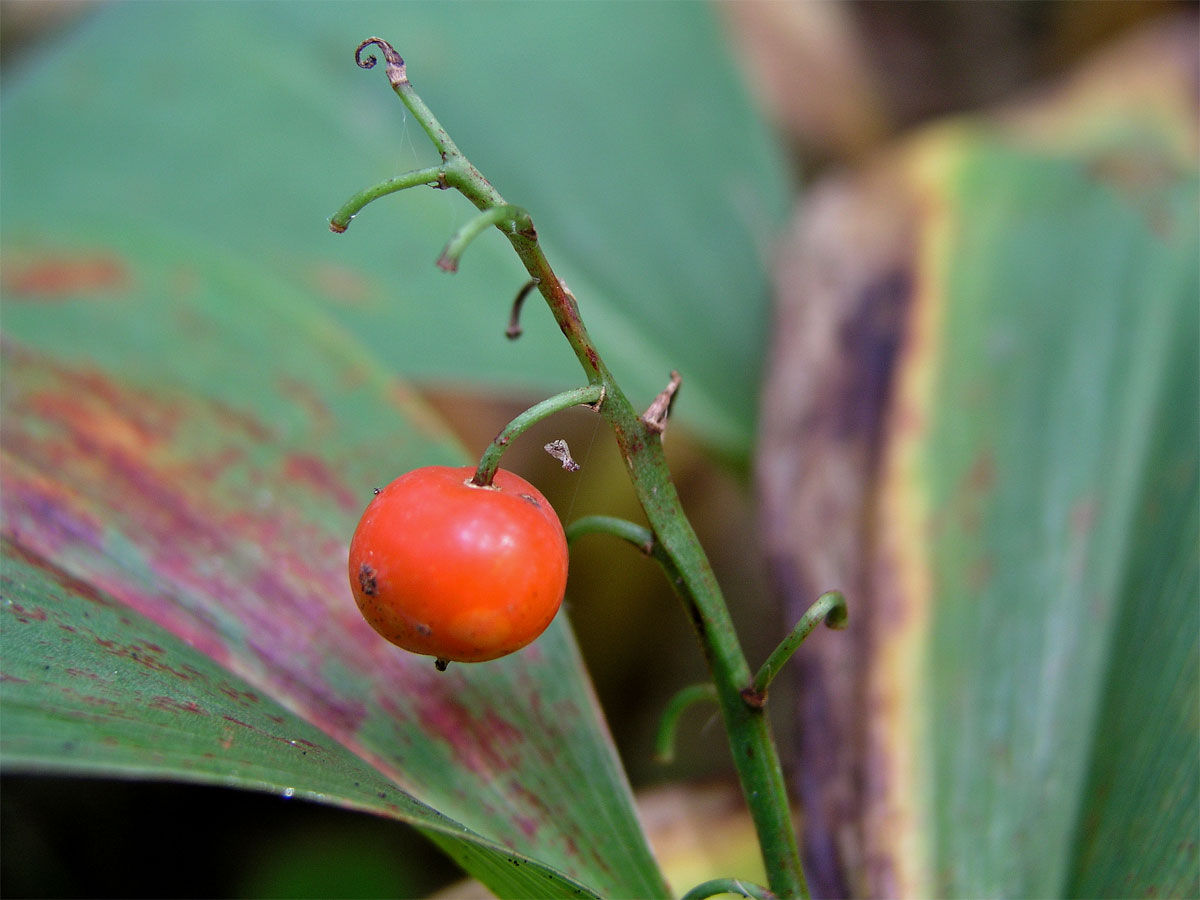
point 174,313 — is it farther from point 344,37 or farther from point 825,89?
point 825,89

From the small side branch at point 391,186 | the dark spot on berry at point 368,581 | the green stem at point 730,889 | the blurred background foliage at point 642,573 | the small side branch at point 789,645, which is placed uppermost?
the small side branch at point 391,186

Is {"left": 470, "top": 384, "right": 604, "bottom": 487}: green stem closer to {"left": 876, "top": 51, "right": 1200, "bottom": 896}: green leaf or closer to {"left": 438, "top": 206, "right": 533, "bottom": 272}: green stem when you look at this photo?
{"left": 438, "top": 206, "right": 533, "bottom": 272}: green stem

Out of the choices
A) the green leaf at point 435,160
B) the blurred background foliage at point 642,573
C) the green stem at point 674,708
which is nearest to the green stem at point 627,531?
the green stem at point 674,708

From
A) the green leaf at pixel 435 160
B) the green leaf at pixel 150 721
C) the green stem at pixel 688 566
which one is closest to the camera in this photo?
the green leaf at pixel 150 721

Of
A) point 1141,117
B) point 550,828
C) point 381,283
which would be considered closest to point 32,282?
point 381,283

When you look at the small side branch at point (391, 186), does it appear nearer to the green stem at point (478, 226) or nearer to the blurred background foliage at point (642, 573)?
the green stem at point (478, 226)

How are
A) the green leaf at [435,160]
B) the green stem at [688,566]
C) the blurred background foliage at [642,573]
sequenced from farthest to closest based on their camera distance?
the green leaf at [435,160] → the blurred background foliage at [642,573] → the green stem at [688,566]

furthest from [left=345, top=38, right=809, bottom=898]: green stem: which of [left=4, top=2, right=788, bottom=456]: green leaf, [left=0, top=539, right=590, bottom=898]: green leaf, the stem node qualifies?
[left=4, top=2, right=788, bottom=456]: green leaf

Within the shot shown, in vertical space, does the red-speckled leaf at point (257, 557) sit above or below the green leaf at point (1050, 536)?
above
